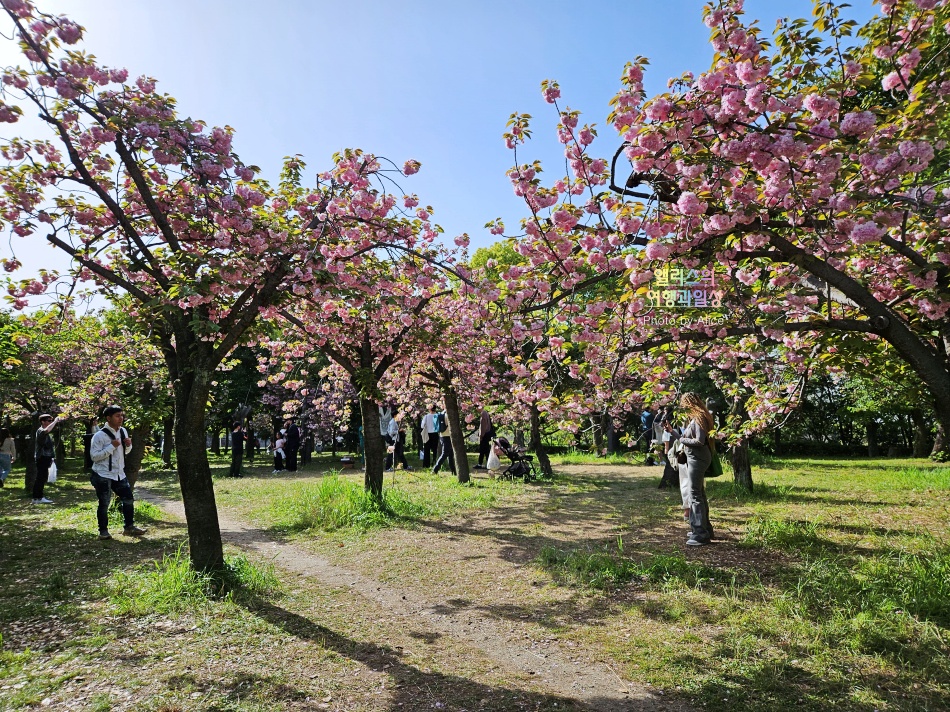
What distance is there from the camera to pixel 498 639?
430 centimetres

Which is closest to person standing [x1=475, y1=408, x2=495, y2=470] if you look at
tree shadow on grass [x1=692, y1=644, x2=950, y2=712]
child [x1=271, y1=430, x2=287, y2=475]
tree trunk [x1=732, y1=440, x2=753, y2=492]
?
tree trunk [x1=732, y1=440, x2=753, y2=492]

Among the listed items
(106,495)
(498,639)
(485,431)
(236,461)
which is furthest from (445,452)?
(498,639)

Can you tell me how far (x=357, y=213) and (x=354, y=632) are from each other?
3985mm

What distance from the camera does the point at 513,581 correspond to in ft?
18.8

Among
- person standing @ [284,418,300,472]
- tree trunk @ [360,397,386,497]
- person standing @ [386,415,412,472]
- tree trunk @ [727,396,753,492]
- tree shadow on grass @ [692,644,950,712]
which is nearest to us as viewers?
tree shadow on grass @ [692,644,950,712]

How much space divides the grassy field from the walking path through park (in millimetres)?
104

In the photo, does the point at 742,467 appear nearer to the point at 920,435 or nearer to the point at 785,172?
the point at 785,172

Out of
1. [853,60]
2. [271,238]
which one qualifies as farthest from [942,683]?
[271,238]

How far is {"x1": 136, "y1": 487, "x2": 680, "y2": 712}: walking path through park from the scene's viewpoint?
339cm

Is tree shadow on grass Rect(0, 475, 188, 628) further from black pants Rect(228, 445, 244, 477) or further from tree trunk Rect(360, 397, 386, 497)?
black pants Rect(228, 445, 244, 477)

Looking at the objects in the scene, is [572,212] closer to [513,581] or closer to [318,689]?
[513,581]

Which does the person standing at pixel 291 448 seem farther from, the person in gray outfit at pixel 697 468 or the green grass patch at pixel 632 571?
the person in gray outfit at pixel 697 468

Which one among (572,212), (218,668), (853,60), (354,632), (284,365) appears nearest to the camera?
(218,668)

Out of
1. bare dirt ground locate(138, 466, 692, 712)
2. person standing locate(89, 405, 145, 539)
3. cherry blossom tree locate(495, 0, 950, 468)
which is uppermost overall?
cherry blossom tree locate(495, 0, 950, 468)
